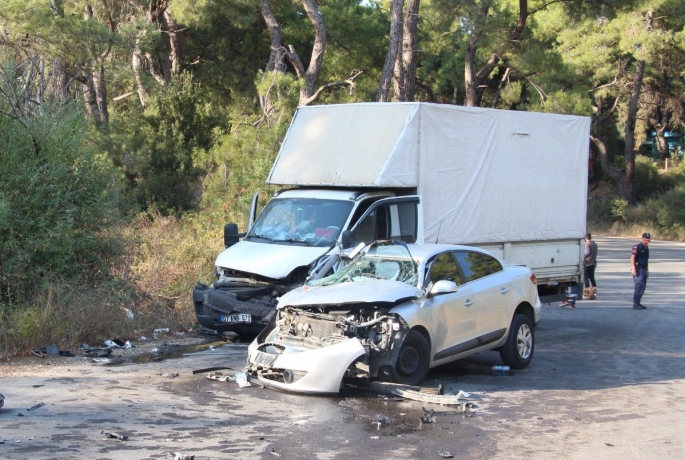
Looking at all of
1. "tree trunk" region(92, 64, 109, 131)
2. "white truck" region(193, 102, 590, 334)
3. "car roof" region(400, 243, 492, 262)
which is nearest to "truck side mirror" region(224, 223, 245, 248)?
"white truck" region(193, 102, 590, 334)

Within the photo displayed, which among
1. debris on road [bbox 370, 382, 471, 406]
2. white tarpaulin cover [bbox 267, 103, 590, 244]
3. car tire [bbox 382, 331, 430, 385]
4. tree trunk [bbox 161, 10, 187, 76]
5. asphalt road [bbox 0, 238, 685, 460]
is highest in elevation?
tree trunk [bbox 161, 10, 187, 76]

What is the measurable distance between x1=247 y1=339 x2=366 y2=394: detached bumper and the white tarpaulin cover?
417 cm

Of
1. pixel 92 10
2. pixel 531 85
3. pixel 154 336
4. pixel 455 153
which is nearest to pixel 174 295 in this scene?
pixel 154 336

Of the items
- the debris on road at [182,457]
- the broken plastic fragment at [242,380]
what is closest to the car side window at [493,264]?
the broken plastic fragment at [242,380]

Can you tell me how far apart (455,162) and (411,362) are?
16.4 ft

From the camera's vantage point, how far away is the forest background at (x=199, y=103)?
39.6 ft

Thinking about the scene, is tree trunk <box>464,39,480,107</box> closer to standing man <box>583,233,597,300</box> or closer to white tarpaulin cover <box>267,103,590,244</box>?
standing man <box>583,233,597,300</box>

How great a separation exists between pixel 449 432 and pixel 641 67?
128ft

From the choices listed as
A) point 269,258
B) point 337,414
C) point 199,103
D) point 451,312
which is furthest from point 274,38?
point 337,414

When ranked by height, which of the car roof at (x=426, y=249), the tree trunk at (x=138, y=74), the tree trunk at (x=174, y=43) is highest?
the tree trunk at (x=174, y=43)

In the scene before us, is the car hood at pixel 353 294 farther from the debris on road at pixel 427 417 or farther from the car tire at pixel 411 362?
the debris on road at pixel 427 417

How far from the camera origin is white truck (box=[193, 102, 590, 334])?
1159 cm

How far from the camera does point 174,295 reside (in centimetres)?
1427

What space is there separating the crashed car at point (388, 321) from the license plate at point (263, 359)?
0.04ft
